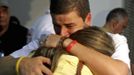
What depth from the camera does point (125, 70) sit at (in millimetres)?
2568

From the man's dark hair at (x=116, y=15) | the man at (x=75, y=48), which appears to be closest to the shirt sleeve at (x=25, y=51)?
the man at (x=75, y=48)

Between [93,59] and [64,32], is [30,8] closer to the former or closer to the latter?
[64,32]

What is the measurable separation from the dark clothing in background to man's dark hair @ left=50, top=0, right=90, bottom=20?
234 cm

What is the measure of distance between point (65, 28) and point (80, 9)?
206 millimetres

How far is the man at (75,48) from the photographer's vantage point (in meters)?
2.34

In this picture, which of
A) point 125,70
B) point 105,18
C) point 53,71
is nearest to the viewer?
point 53,71

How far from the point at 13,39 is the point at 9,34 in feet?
0.37

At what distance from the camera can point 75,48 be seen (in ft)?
7.86

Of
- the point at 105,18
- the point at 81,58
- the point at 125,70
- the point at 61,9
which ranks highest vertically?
the point at 61,9

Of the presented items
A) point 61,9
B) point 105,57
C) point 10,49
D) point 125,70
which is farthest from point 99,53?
point 10,49

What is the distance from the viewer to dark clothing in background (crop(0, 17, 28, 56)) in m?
5.12

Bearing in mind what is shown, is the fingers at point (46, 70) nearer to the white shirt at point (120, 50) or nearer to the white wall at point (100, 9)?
the white shirt at point (120, 50)

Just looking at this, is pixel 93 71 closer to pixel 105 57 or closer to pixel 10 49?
pixel 105 57

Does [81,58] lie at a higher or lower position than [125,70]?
higher
